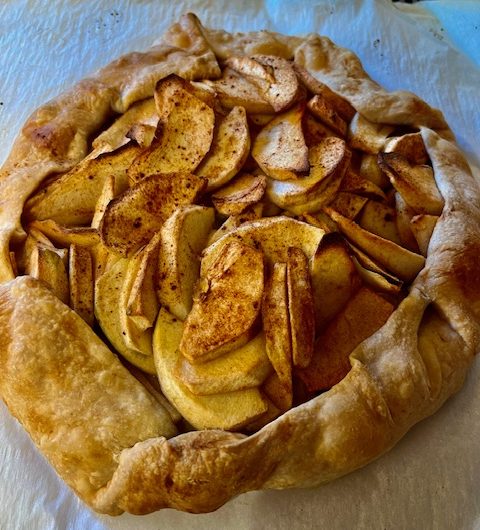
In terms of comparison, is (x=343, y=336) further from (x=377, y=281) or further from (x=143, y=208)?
(x=143, y=208)

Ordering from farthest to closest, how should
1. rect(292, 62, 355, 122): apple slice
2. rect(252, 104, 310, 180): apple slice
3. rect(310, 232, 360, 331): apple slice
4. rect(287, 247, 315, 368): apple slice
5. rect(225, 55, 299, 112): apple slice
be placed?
1. rect(292, 62, 355, 122): apple slice
2. rect(225, 55, 299, 112): apple slice
3. rect(252, 104, 310, 180): apple slice
4. rect(310, 232, 360, 331): apple slice
5. rect(287, 247, 315, 368): apple slice

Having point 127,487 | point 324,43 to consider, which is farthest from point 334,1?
point 127,487

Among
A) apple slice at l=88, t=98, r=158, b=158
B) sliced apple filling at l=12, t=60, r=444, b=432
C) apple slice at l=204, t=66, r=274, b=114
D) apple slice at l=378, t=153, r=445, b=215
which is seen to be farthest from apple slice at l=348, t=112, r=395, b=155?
apple slice at l=88, t=98, r=158, b=158

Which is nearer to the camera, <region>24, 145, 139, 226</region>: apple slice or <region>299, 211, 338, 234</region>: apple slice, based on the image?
<region>299, 211, 338, 234</region>: apple slice

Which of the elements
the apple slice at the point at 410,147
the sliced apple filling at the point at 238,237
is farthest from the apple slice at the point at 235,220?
Result: the apple slice at the point at 410,147

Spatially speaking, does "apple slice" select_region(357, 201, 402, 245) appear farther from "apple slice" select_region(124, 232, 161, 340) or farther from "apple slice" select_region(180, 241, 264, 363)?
"apple slice" select_region(124, 232, 161, 340)

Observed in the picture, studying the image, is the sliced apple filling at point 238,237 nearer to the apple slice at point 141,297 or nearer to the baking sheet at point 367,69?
the apple slice at point 141,297

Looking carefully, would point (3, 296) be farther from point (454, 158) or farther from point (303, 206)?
point (454, 158)
